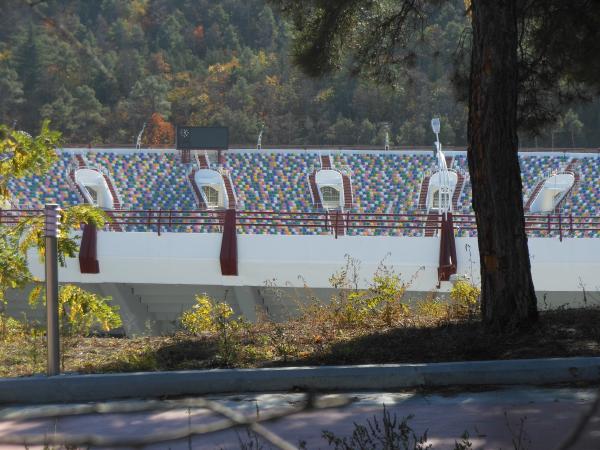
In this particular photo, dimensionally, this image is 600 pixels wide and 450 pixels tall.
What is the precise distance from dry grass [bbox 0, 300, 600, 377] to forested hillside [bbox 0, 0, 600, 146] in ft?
157

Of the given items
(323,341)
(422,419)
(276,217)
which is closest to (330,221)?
(276,217)

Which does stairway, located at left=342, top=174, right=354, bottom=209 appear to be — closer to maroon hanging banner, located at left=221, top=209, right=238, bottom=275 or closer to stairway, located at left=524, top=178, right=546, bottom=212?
stairway, located at left=524, top=178, right=546, bottom=212

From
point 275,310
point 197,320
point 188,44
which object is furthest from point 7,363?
point 188,44

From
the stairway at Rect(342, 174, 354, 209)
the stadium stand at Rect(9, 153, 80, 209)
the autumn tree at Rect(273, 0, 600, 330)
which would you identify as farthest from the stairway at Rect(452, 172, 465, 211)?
the autumn tree at Rect(273, 0, 600, 330)

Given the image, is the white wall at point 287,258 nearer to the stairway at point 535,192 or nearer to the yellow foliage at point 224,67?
the stairway at point 535,192

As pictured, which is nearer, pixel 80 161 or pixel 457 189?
pixel 457 189

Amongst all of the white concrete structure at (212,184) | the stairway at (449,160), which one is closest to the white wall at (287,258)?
the white concrete structure at (212,184)

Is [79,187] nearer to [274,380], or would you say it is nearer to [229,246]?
[229,246]

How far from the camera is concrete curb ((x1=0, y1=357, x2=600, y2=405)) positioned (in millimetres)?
4863

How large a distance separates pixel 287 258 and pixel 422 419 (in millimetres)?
18097

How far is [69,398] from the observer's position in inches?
192

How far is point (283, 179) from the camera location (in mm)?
36250

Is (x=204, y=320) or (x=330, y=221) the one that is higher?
(x=330, y=221)

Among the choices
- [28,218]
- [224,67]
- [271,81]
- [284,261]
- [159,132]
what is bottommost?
[284,261]
